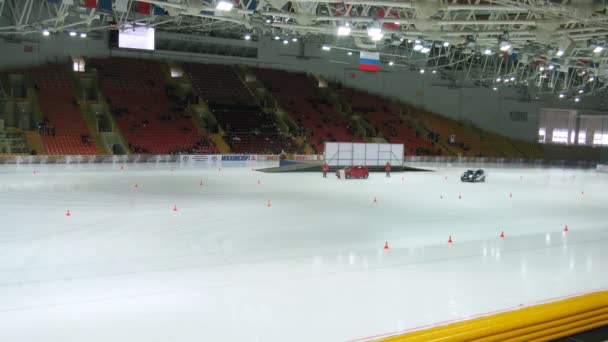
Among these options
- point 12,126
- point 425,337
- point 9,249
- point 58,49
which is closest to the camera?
point 425,337

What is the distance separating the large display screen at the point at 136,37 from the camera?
109 feet

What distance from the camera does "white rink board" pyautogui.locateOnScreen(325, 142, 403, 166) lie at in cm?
3641

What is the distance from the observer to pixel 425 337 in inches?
214

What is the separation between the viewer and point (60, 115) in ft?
130

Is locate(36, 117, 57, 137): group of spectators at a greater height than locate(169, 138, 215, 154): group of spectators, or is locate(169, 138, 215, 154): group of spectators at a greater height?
locate(36, 117, 57, 137): group of spectators

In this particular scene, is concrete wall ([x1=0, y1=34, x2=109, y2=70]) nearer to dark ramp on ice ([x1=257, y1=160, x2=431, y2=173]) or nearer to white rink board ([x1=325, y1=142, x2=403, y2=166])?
dark ramp on ice ([x1=257, y1=160, x2=431, y2=173])

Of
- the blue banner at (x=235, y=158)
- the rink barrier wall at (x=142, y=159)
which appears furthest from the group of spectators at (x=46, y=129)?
the blue banner at (x=235, y=158)

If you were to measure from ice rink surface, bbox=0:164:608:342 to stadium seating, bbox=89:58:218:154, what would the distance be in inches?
800

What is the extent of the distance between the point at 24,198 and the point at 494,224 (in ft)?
49.6

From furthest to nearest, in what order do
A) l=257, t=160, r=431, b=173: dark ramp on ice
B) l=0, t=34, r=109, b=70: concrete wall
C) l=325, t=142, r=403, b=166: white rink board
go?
1. l=0, t=34, r=109, b=70: concrete wall
2. l=325, t=142, r=403, b=166: white rink board
3. l=257, t=160, r=431, b=173: dark ramp on ice

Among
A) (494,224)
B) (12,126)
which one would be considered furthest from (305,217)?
(12,126)

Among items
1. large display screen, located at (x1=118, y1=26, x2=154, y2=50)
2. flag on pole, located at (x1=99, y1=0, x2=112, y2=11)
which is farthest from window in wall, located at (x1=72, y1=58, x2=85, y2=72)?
flag on pole, located at (x1=99, y1=0, x2=112, y2=11)

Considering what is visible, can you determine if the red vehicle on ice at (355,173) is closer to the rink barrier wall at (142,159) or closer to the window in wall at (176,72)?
the rink barrier wall at (142,159)

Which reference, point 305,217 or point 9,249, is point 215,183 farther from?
point 9,249
